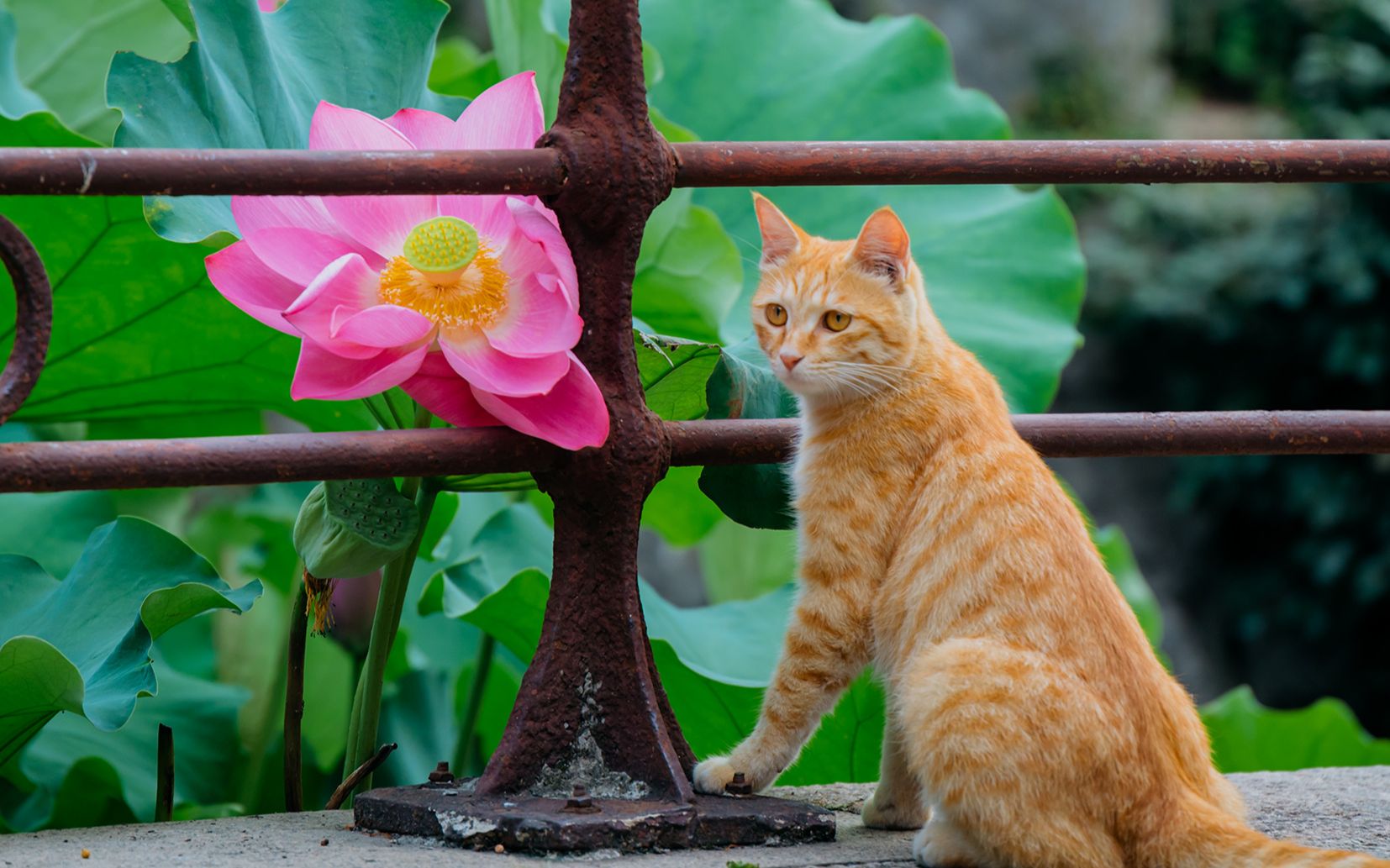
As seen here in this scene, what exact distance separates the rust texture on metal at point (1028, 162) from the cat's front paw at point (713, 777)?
1.71 ft

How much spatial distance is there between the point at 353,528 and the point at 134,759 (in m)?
0.82

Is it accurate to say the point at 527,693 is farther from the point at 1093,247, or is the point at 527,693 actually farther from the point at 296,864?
the point at 1093,247

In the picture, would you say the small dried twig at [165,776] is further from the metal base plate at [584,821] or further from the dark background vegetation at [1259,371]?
the dark background vegetation at [1259,371]

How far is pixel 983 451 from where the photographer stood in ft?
4.03

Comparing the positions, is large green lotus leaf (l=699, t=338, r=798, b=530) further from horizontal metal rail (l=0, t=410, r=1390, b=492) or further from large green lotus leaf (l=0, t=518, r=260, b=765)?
large green lotus leaf (l=0, t=518, r=260, b=765)

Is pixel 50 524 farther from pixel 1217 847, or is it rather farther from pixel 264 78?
pixel 1217 847

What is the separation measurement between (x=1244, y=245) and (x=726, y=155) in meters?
5.63

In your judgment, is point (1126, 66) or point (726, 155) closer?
point (726, 155)

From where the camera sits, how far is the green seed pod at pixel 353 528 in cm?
112

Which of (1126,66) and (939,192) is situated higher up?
(1126,66)

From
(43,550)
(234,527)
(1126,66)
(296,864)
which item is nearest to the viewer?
(296,864)

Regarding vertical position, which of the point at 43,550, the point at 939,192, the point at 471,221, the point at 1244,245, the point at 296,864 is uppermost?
the point at 1244,245

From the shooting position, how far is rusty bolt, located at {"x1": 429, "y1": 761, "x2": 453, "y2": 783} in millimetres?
1132

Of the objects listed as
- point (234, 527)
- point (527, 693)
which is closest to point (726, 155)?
point (527, 693)
